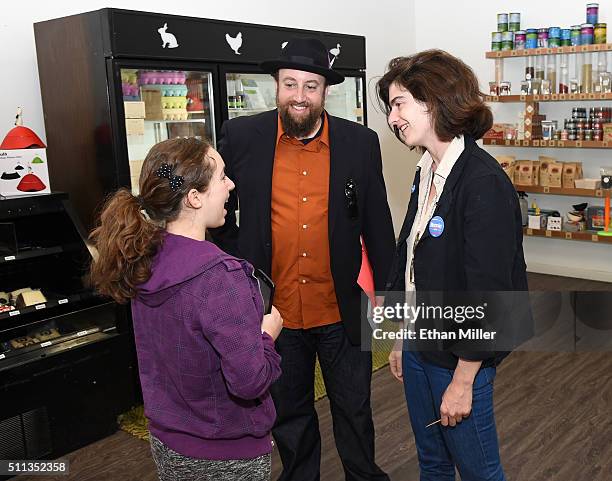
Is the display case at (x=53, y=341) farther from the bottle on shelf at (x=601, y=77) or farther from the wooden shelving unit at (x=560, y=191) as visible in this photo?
the bottle on shelf at (x=601, y=77)

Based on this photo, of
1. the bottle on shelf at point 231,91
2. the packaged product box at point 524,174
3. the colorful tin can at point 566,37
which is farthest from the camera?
the packaged product box at point 524,174

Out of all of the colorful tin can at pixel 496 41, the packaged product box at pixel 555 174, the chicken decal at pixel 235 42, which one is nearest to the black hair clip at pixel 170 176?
the chicken decal at pixel 235 42

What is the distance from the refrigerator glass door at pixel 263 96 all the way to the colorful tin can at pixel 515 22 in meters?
2.09

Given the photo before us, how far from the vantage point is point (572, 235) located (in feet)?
20.0

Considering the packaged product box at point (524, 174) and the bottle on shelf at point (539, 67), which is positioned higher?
the bottle on shelf at point (539, 67)

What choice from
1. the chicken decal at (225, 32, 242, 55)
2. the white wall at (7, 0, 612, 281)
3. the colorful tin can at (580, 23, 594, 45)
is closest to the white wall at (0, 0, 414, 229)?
the white wall at (7, 0, 612, 281)

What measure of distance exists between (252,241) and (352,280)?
1.30 feet

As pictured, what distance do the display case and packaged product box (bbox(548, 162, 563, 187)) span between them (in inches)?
168

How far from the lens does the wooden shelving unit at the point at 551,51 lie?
567 centimetres

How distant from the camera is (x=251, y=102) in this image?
4621 mm

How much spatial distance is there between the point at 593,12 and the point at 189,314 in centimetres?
551

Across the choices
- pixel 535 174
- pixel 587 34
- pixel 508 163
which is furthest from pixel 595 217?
pixel 587 34

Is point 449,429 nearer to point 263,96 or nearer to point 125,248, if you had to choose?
point 125,248

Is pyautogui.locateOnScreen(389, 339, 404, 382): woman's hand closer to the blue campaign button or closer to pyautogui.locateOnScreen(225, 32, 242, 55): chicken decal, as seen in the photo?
the blue campaign button
